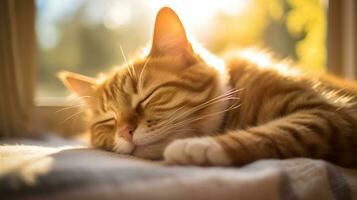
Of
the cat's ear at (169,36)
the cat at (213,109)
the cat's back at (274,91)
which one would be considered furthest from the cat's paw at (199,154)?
the cat's ear at (169,36)

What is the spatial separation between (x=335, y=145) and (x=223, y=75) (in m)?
0.45

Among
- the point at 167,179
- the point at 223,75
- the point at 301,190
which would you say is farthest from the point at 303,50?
the point at 167,179

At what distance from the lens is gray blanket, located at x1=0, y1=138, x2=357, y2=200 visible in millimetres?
554

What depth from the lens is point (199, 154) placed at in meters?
0.75

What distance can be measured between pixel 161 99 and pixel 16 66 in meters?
0.79

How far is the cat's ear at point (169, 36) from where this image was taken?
1103 mm

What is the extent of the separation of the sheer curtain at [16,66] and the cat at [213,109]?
0.34 metres

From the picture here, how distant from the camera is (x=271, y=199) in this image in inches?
26.0

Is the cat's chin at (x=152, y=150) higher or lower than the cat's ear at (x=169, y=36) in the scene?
lower

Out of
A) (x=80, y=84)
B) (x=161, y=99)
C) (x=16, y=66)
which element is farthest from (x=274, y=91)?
(x=16, y=66)

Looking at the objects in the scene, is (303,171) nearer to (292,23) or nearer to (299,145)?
(299,145)

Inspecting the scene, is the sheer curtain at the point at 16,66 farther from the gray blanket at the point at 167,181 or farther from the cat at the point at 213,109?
the gray blanket at the point at 167,181

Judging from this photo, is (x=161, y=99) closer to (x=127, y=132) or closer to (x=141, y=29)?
(x=127, y=132)

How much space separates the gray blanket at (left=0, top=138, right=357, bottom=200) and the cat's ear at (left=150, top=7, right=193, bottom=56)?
0.53 metres
